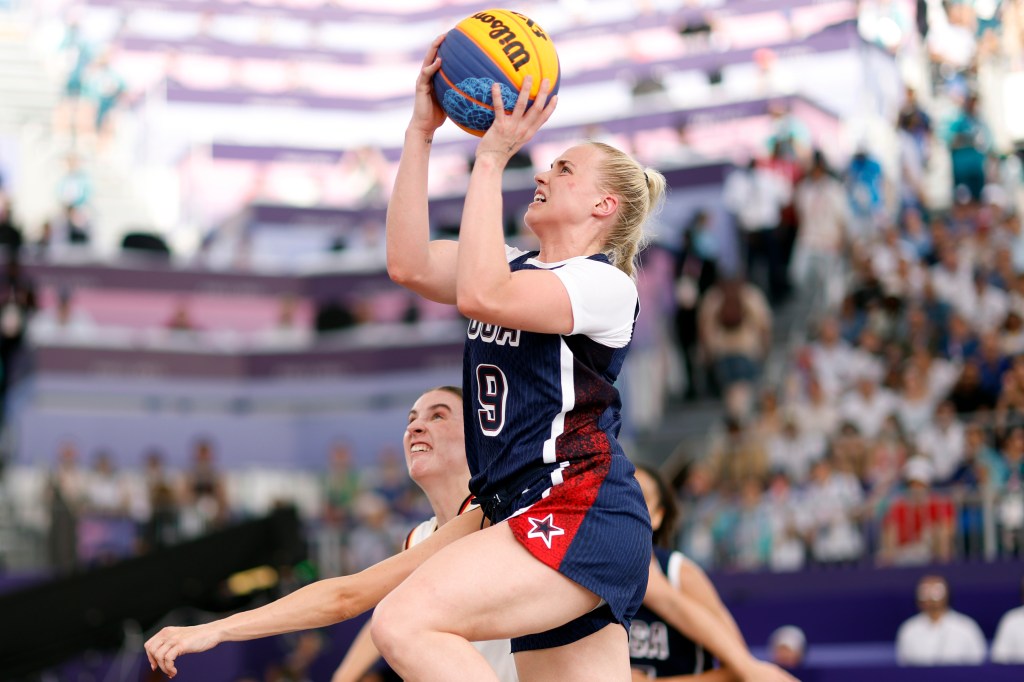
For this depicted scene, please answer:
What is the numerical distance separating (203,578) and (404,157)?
26.3 ft

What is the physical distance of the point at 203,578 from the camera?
11.2 meters

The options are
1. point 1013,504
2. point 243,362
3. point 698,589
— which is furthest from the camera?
point 243,362

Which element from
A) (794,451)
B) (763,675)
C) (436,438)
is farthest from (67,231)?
(763,675)

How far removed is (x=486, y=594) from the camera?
3.35 metres

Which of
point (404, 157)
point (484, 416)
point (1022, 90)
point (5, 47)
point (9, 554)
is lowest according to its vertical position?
point (9, 554)

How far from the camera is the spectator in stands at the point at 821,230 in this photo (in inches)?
643

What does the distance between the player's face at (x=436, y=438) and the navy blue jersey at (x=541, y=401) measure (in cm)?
89

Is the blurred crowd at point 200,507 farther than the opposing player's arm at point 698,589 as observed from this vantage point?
Yes

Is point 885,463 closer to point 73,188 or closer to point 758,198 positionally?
point 758,198

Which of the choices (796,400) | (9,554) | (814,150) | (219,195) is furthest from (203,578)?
(219,195)

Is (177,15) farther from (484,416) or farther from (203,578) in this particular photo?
(484,416)

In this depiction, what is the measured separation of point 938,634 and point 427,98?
6.78 m

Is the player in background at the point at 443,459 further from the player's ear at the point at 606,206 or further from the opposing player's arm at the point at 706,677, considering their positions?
the player's ear at the point at 606,206

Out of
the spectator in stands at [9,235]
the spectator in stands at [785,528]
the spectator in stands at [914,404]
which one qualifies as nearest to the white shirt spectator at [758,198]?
the spectator in stands at [914,404]
